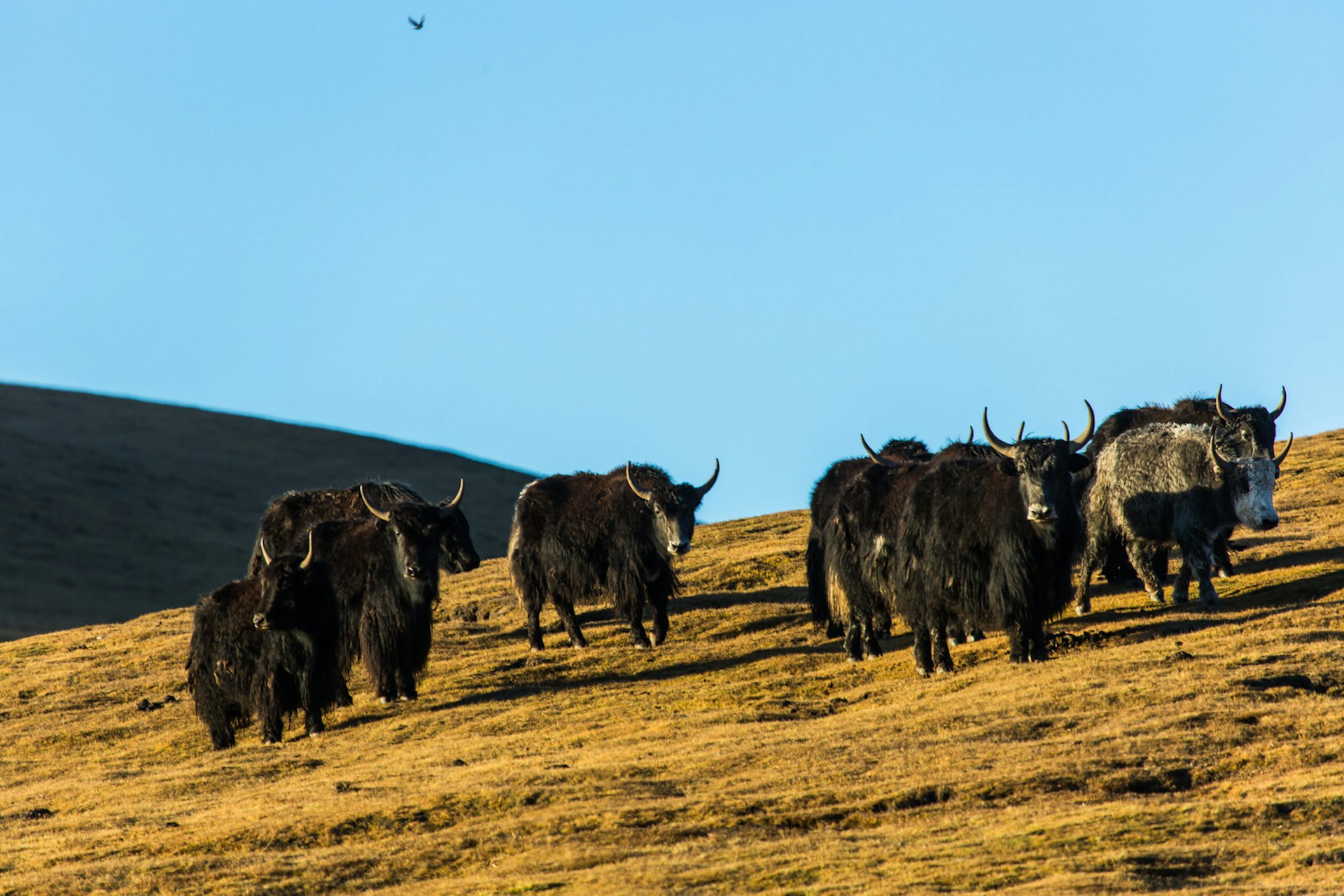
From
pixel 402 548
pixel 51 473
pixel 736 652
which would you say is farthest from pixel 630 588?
pixel 51 473

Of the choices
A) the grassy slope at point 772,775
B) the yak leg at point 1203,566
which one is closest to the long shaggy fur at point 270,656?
the grassy slope at point 772,775

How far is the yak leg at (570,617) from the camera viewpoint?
58.4 ft

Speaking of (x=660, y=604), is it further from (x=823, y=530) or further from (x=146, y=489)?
(x=146, y=489)

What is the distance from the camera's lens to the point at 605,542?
58.2ft

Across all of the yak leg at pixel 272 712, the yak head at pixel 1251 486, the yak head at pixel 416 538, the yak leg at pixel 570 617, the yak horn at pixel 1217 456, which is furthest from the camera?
the yak leg at pixel 570 617

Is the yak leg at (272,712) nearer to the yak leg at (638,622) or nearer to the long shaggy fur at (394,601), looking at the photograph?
the long shaggy fur at (394,601)

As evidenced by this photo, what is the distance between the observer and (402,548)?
625 inches

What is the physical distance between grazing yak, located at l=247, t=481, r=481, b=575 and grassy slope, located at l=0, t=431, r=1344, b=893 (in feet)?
4.26

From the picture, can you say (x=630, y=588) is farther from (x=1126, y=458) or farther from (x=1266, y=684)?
(x=1266, y=684)

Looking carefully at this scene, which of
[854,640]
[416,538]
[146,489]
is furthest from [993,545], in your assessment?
[146,489]

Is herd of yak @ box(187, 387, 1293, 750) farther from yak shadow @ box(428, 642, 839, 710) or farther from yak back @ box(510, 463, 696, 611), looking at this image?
yak shadow @ box(428, 642, 839, 710)

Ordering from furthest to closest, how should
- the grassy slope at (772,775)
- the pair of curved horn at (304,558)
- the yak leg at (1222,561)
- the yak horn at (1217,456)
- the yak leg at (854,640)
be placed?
1. the yak leg at (1222,561)
2. the yak leg at (854,640)
3. the pair of curved horn at (304,558)
4. the yak horn at (1217,456)
5. the grassy slope at (772,775)

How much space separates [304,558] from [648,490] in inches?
165

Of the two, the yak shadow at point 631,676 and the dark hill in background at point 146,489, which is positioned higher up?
the dark hill in background at point 146,489
